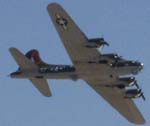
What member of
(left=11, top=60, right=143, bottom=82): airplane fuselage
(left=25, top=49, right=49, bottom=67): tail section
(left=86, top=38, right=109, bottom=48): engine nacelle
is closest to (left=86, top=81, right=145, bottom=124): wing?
(left=11, top=60, right=143, bottom=82): airplane fuselage

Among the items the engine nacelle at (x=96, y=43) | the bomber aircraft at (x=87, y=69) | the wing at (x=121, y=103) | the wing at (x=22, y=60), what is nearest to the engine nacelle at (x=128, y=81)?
the bomber aircraft at (x=87, y=69)

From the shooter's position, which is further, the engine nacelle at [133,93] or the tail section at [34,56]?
the tail section at [34,56]

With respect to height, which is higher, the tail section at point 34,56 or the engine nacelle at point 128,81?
the tail section at point 34,56

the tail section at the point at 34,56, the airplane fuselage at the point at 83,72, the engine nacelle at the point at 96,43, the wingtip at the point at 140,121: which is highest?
the engine nacelle at the point at 96,43

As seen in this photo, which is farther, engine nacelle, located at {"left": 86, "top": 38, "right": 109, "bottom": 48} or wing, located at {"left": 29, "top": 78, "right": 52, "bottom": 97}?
wing, located at {"left": 29, "top": 78, "right": 52, "bottom": 97}

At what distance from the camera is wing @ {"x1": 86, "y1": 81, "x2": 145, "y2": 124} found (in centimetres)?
6906

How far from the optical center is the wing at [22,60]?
2567 inches

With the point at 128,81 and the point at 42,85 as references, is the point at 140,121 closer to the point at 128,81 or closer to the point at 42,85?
the point at 128,81

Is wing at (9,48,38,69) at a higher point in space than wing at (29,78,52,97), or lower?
higher

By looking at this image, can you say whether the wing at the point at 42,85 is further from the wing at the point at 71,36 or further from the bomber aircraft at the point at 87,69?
the wing at the point at 71,36

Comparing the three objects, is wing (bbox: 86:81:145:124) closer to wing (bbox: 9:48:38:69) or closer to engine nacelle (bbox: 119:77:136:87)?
engine nacelle (bbox: 119:77:136:87)

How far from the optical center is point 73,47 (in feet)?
201

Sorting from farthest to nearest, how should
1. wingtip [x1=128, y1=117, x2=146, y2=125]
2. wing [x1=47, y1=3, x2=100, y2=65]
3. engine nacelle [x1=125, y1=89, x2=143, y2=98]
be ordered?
wingtip [x1=128, y1=117, x2=146, y2=125]
engine nacelle [x1=125, y1=89, x2=143, y2=98]
wing [x1=47, y1=3, x2=100, y2=65]

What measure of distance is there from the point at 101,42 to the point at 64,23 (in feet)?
11.9
